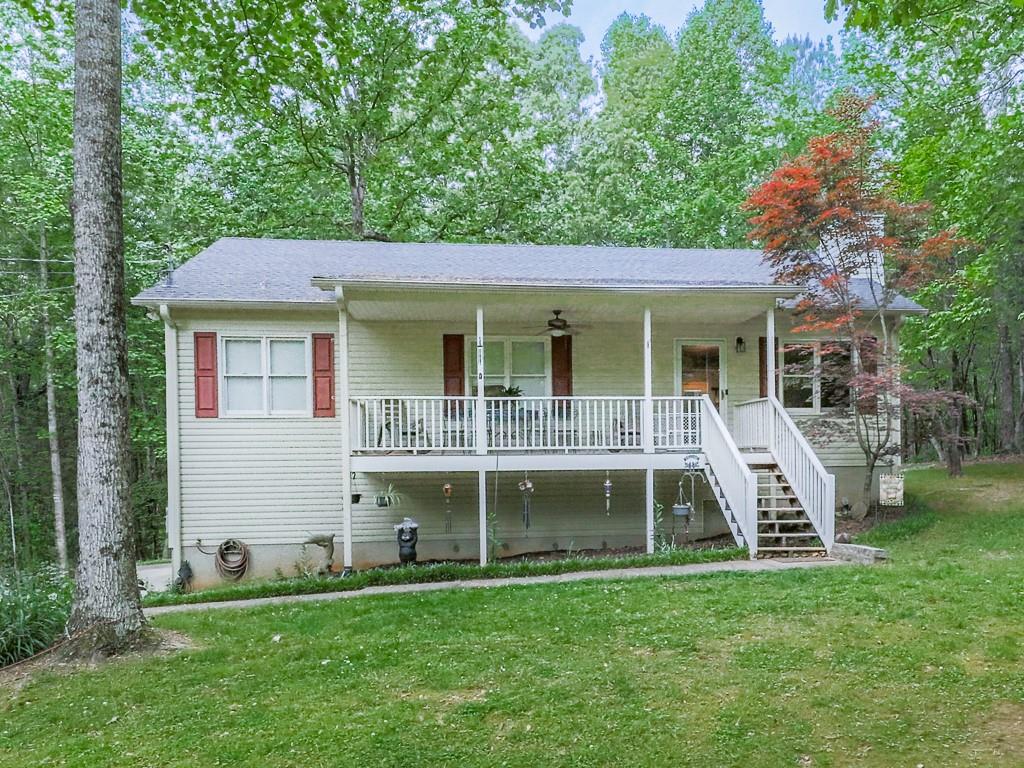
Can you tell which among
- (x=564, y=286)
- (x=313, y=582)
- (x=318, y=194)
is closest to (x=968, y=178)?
(x=564, y=286)

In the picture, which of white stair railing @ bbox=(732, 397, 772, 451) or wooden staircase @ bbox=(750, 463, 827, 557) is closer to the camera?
wooden staircase @ bbox=(750, 463, 827, 557)

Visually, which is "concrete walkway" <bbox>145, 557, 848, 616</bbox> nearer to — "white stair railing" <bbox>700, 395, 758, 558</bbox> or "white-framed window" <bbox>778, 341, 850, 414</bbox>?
"white stair railing" <bbox>700, 395, 758, 558</bbox>

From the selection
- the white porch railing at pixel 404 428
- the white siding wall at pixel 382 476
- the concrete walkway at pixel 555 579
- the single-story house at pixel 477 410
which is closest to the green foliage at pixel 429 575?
the concrete walkway at pixel 555 579

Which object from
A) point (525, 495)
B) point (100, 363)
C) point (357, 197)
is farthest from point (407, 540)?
point (357, 197)

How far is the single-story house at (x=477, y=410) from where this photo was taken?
9.42 metres

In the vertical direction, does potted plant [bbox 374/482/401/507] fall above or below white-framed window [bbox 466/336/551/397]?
below

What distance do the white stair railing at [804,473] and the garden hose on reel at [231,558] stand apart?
27.0 feet

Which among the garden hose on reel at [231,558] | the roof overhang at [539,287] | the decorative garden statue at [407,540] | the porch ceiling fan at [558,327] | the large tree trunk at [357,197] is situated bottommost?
the garden hose on reel at [231,558]

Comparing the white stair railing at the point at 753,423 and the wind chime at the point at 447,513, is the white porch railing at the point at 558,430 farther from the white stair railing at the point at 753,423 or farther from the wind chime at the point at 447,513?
the white stair railing at the point at 753,423

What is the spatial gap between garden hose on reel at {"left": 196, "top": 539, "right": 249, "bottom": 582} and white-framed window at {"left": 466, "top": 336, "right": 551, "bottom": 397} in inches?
180

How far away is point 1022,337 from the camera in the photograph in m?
18.2

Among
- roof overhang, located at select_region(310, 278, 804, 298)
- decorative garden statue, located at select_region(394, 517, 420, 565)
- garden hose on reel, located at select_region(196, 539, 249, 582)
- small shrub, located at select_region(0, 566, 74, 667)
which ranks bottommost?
garden hose on reel, located at select_region(196, 539, 249, 582)

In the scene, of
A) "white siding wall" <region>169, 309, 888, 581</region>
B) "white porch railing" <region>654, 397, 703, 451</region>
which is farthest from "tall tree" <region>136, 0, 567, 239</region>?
"white porch railing" <region>654, 397, 703, 451</region>

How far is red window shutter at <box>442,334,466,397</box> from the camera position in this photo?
11.2 metres
